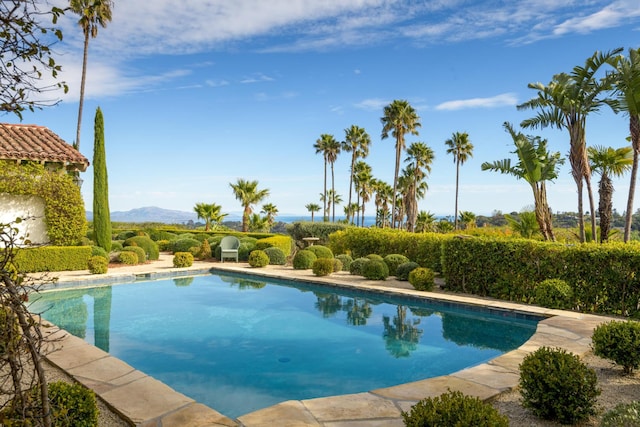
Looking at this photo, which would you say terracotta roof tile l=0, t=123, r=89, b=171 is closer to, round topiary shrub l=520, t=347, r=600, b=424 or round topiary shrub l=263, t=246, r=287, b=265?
round topiary shrub l=263, t=246, r=287, b=265

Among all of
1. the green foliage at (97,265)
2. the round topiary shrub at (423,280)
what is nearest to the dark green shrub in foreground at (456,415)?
the round topiary shrub at (423,280)

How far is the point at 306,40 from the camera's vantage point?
64.2ft

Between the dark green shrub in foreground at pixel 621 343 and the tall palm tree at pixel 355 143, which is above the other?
the tall palm tree at pixel 355 143

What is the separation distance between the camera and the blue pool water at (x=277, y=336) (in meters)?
6.40

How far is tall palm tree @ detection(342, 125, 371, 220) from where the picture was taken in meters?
44.0

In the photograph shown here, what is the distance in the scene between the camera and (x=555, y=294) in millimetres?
9914

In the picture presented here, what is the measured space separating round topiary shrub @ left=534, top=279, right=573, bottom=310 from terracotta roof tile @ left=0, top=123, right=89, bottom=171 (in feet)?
51.1

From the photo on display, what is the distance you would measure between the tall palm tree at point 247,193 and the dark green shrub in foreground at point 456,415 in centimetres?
3307

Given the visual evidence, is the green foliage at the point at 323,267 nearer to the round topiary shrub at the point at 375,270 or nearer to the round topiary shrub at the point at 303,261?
the round topiary shrub at the point at 375,270

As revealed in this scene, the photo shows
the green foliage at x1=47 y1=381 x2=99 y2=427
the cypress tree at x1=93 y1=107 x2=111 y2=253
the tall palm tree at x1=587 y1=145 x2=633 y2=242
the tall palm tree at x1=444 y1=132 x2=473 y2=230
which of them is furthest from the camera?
the tall palm tree at x1=444 y1=132 x2=473 y2=230

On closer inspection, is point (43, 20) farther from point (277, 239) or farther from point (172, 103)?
point (172, 103)

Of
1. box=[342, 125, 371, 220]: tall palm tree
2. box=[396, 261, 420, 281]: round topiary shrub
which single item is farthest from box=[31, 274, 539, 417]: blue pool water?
box=[342, 125, 371, 220]: tall palm tree

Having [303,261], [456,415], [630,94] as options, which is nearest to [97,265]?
[303,261]

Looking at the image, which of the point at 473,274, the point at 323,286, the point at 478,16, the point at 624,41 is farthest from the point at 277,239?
the point at 624,41
